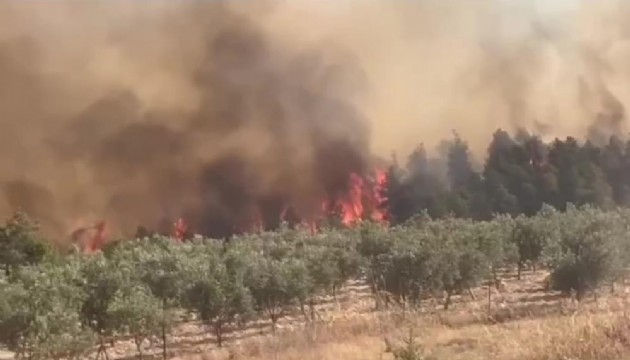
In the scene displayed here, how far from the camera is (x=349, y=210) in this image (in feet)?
206

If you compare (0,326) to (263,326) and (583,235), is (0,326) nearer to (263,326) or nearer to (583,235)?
(263,326)

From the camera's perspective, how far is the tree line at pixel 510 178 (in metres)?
57.6

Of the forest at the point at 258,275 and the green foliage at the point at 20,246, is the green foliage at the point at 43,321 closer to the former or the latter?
the forest at the point at 258,275

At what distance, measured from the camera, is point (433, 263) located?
24.9 m

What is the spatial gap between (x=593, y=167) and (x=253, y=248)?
36.0 metres

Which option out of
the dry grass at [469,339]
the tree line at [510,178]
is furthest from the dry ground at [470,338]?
the tree line at [510,178]

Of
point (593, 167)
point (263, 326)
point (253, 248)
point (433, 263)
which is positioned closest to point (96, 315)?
point (263, 326)

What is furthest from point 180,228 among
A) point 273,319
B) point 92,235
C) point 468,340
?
point 468,340

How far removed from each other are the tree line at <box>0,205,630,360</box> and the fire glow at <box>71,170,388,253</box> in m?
24.7

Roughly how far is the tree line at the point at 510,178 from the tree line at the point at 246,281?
24133mm

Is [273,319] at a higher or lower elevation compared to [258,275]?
lower

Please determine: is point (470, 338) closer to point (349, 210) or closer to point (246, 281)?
point (246, 281)

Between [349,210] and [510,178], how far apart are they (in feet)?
43.2

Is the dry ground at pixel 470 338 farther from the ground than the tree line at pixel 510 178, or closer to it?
closer to it
